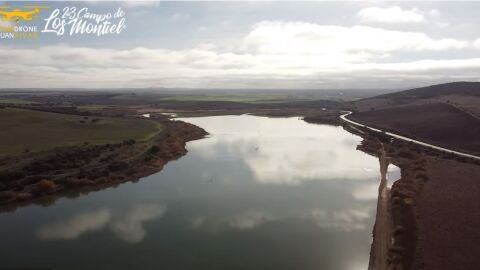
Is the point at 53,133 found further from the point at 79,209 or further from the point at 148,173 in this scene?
the point at 79,209

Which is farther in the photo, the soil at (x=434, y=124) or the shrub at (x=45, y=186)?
the soil at (x=434, y=124)

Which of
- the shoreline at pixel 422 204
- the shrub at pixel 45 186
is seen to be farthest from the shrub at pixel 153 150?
the shoreline at pixel 422 204

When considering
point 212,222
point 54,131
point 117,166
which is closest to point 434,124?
point 117,166

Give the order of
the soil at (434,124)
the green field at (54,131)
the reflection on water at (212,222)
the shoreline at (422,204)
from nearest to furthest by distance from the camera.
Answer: the reflection on water at (212,222)
the shoreline at (422,204)
the green field at (54,131)
the soil at (434,124)

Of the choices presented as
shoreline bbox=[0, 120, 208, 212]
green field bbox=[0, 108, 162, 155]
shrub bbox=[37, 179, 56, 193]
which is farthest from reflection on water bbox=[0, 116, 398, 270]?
green field bbox=[0, 108, 162, 155]

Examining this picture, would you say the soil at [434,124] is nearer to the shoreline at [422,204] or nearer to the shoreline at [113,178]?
the shoreline at [422,204]

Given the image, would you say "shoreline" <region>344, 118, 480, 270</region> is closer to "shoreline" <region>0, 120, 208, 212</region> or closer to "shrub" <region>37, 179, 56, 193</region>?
"shoreline" <region>0, 120, 208, 212</region>

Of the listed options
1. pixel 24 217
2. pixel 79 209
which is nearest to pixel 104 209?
pixel 79 209
